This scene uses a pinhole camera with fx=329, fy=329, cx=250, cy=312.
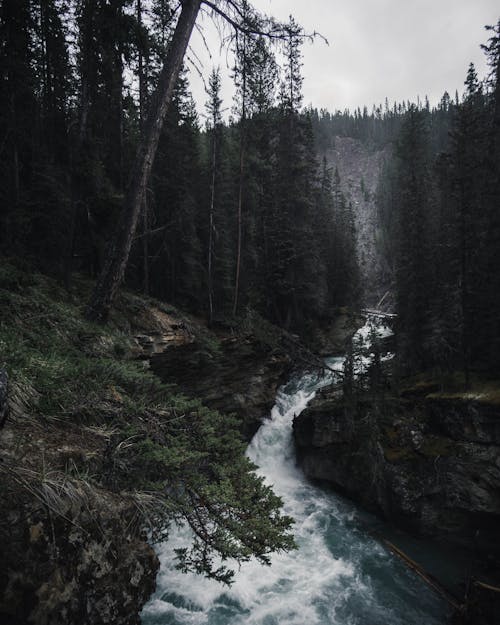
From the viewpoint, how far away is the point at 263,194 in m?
24.2

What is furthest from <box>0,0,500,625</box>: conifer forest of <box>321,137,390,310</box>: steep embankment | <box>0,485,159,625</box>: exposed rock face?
<box>321,137,390,310</box>: steep embankment

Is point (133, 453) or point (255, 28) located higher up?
point (255, 28)

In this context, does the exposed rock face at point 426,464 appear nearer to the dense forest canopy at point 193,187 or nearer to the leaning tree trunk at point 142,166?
the dense forest canopy at point 193,187

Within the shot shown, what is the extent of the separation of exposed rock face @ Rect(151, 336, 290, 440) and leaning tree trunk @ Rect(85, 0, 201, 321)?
456 centimetres

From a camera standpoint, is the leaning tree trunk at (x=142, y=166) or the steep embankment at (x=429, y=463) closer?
the leaning tree trunk at (x=142, y=166)

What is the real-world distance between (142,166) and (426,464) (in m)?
12.2

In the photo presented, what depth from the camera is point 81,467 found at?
9.36 feet

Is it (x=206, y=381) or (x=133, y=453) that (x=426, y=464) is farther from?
(x=133, y=453)

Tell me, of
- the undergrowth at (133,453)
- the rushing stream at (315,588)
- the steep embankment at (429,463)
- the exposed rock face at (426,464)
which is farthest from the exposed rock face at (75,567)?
the exposed rock face at (426,464)

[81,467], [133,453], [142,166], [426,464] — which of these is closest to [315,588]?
[426,464]

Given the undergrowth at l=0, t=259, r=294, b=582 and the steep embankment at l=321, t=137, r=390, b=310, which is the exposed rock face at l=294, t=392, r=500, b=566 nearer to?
the undergrowth at l=0, t=259, r=294, b=582

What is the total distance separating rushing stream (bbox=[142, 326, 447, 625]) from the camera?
274 inches

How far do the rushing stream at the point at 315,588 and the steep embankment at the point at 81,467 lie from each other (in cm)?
501

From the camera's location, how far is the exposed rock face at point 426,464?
33.7ft
